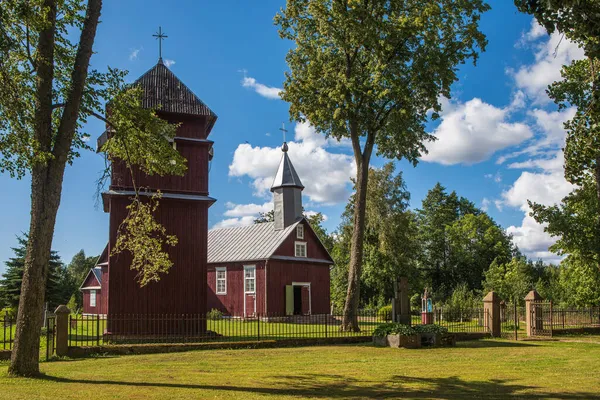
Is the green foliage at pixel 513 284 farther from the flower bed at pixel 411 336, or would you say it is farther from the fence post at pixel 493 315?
the flower bed at pixel 411 336

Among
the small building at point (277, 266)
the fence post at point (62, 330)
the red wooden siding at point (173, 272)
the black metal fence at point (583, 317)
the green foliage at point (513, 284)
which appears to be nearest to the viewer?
the fence post at point (62, 330)

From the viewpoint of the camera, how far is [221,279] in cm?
3872

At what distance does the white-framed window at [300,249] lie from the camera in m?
38.5

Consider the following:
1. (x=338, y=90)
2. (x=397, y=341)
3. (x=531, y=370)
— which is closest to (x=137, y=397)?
(x=531, y=370)

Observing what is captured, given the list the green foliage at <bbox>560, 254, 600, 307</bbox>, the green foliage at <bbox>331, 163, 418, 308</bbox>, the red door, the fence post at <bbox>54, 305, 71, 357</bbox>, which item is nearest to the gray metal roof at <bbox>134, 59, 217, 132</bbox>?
the fence post at <bbox>54, 305, 71, 357</bbox>

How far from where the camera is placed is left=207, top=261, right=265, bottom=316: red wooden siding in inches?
1430

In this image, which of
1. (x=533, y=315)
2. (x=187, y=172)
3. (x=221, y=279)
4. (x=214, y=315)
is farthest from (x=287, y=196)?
(x=533, y=315)

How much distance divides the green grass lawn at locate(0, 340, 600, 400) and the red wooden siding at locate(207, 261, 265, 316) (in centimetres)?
1811

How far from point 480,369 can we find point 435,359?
2294 mm

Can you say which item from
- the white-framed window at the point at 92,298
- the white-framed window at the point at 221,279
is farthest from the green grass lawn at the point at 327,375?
the white-framed window at the point at 92,298

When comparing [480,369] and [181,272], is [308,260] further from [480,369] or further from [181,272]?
[480,369]

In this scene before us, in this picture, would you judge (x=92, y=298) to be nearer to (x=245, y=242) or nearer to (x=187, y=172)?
(x=245, y=242)

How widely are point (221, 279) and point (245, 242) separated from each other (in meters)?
2.97

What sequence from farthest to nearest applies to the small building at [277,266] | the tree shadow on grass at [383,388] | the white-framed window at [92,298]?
the white-framed window at [92,298], the small building at [277,266], the tree shadow on grass at [383,388]
